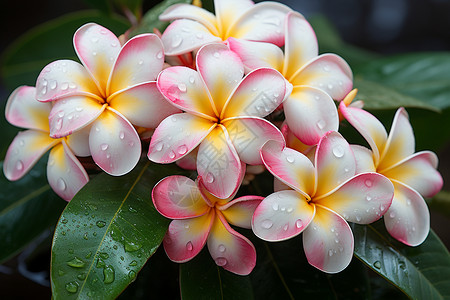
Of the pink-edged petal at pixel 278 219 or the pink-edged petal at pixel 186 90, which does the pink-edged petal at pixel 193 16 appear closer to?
the pink-edged petal at pixel 186 90

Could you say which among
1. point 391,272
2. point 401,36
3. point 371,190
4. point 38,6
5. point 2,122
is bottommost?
point 401,36

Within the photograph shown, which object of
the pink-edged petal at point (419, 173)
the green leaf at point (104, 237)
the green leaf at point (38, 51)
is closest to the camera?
the green leaf at point (104, 237)

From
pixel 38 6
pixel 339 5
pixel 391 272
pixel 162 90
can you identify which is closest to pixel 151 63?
pixel 162 90

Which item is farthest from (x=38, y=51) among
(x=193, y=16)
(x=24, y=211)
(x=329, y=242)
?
(x=329, y=242)

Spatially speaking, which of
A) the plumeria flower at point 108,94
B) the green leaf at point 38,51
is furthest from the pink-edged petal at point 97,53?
the green leaf at point 38,51

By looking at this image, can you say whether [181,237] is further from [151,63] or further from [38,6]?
[38,6]

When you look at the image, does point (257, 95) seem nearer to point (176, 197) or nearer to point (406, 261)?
point (176, 197)
